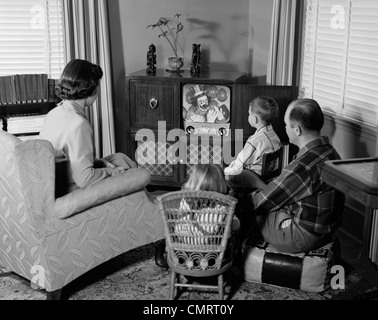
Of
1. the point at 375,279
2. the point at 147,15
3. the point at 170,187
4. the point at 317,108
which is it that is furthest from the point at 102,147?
the point at 375,279

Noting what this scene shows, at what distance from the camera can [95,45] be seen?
17.6ft

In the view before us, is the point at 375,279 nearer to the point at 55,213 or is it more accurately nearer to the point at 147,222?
the point at 147,222

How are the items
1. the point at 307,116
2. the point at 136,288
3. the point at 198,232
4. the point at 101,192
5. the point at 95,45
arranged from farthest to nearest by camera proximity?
the point at 95,45 < the point at 136,288 < the point at 307,116 < the point at 101,192 < the point at 198,232

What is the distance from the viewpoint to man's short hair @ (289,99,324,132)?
10.9 ft

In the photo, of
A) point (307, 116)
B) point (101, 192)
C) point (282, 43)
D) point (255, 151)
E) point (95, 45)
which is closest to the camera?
point (101, 192)

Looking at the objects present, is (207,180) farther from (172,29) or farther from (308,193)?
(172,29)

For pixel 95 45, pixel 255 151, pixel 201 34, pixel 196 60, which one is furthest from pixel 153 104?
pixel 255 151

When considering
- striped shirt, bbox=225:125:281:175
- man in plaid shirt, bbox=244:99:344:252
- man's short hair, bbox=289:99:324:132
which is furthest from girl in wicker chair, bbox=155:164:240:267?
striped shirt, bbox=225:125:281:175

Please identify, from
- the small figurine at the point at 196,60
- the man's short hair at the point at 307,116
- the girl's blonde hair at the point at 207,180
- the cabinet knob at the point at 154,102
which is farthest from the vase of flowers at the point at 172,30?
the girl's blonde hair at the point at 207,180

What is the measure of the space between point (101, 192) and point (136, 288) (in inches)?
25.7

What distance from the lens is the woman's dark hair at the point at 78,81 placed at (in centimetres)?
343

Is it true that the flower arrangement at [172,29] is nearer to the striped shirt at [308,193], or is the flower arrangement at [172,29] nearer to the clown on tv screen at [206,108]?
the clown on tv screen at [206,108]

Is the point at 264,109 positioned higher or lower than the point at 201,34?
lower

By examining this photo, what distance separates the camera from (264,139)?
404 centimetres
